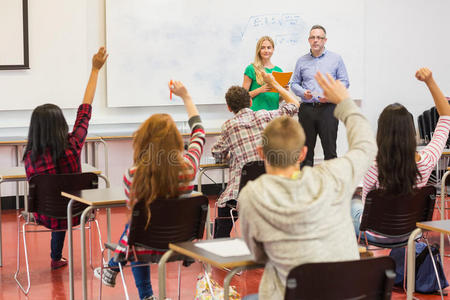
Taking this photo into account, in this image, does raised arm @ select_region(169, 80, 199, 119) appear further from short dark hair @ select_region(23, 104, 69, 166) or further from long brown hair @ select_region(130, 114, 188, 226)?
short dark hair @ select_region(23, 104, 69, 166)

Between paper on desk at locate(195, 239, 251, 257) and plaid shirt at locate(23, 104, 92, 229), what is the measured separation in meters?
2.01

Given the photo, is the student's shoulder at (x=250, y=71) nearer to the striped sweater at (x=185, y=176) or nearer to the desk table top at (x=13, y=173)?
the desk table top at (x=13, y=173)

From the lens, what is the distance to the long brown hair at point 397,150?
346 centimetres

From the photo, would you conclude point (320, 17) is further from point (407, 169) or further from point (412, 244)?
point (412, 244)

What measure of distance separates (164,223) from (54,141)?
4.39 ft

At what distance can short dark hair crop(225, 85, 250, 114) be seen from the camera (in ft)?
15.0

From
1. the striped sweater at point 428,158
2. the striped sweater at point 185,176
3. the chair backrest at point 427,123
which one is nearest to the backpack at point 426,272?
the striped sweater at point 428,158

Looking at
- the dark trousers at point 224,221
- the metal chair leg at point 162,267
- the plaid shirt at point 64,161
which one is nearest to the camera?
the metal chair leg at point 162,267

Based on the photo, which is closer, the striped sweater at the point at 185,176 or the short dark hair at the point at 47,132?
the striped sweater at the point at 185,176

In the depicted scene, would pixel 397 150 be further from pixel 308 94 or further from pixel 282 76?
pixel 308 94

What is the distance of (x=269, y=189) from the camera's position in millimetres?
1955

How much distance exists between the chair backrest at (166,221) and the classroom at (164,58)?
2301 millimetres

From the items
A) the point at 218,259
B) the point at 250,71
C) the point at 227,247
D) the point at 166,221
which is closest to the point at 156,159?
the point at 166,221

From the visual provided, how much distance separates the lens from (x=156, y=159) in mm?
2934
